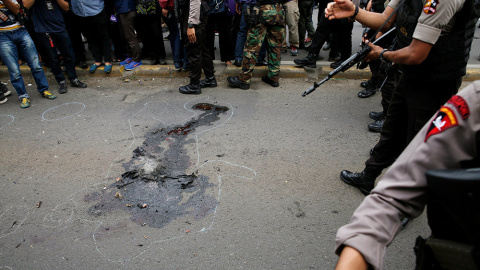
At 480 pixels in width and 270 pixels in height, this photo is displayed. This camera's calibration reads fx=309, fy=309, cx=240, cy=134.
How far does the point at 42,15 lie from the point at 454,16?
17.3 feet

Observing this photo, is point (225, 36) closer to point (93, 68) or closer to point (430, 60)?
point (93, 68)

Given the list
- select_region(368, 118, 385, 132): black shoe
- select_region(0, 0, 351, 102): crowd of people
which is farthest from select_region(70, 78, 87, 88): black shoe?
select_region(368, 118, 385, 132): black shoe

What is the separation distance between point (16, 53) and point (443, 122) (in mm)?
5480

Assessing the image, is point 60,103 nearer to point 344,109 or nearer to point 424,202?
point 344,109

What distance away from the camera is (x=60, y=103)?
465cm

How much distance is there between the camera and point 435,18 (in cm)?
178

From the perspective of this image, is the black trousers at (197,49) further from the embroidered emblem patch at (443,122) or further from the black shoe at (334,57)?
the embroidered emblem patch at (443,122)

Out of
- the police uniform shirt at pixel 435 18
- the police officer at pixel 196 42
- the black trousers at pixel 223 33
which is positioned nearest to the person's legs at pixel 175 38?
the black trousers at pixel 223 33

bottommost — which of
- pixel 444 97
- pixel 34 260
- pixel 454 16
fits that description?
pixel 34 260

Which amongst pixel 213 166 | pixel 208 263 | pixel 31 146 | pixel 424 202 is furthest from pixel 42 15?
pixel 424 202

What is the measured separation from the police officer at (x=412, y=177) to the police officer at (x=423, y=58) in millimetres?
1134

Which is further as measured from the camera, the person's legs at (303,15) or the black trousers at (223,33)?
the person's legs at (303,15)

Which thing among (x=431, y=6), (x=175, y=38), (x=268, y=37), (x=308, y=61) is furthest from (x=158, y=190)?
(x=308, y=61)

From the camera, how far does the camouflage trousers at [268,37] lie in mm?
4539
